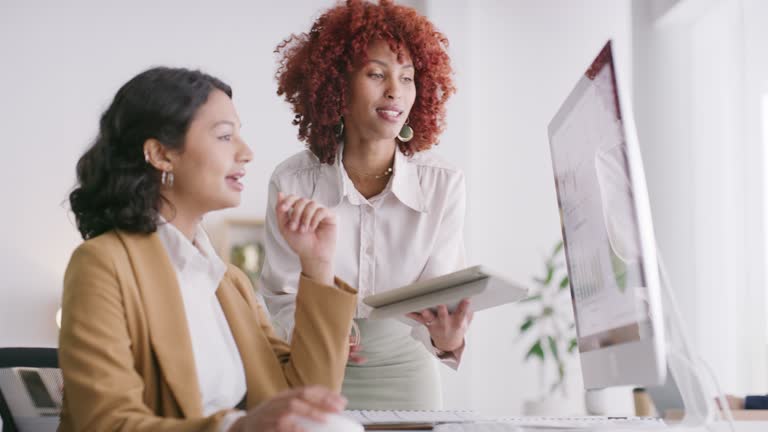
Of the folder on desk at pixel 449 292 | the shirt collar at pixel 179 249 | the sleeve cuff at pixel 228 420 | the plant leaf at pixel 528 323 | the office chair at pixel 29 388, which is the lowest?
the plant leaf at pixel 528 323

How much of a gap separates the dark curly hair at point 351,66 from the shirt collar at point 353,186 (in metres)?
0.06

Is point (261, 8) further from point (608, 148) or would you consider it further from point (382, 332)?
point (608, 148)

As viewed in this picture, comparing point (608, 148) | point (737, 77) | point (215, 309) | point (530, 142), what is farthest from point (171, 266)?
point (530, 142)

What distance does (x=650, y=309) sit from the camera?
3.17 feet

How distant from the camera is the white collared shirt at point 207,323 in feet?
4.16

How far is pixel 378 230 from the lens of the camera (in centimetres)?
204

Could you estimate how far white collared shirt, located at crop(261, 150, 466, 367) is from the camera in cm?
202

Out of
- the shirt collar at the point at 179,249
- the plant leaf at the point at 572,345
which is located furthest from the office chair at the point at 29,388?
the plant leaf at the point at 572,345

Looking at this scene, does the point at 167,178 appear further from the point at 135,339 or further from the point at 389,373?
the point at 389,373

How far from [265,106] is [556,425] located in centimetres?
380

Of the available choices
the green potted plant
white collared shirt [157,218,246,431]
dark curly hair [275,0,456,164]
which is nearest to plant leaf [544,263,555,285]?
the green potted plant

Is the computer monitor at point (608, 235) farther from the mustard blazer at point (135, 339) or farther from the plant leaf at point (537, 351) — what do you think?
the plant leaf at point (537, 351)

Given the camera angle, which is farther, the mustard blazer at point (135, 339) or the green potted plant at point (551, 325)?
the green potted plant at point (551, 325)

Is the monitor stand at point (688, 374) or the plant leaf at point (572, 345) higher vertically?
the monitor stand at point (688, 374)
